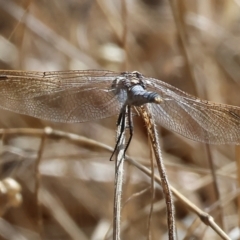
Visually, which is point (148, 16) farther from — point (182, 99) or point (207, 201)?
point (182, 99)

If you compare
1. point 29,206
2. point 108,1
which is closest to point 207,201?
point 29,206

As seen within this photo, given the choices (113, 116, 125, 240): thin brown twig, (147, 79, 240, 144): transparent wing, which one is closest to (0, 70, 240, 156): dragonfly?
(147, 79, 240, 144): transparent wing

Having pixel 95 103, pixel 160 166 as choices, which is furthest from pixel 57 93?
pixel 160 166

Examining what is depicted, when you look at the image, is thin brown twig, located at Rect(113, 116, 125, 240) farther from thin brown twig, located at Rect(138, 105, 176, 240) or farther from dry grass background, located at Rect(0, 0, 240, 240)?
dry grass background, located at Rect(0, 0, 240, 240)

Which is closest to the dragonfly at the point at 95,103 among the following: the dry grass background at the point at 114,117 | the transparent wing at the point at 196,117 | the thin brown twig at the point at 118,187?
the transparent wing at the point at 196,117

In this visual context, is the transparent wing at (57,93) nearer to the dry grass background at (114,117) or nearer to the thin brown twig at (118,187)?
the thin brown twig at (118,187)

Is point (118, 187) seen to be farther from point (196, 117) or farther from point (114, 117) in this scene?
point (114, 117)

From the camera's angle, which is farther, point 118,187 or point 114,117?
point 114,117
